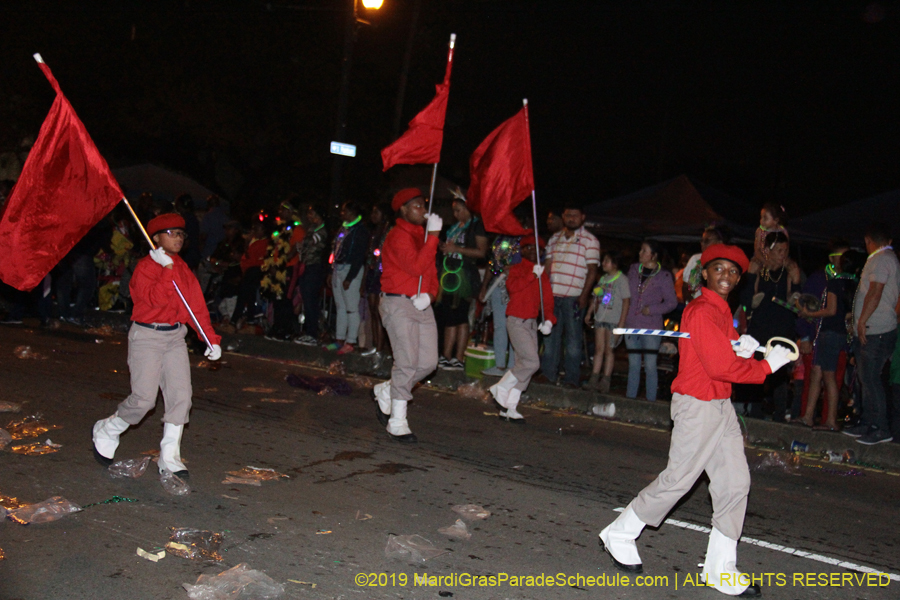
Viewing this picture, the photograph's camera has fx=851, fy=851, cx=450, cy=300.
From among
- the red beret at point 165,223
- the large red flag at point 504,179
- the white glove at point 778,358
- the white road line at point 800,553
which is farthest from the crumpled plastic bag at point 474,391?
the white glove at point 778,358

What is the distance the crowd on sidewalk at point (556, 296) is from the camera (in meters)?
8.58

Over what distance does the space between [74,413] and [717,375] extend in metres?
5.56

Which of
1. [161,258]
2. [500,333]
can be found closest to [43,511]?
A: [161,258]

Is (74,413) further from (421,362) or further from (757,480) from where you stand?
(757,480)

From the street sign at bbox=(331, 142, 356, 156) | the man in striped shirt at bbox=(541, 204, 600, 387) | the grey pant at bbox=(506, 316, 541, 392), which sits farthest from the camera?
the street sign at bbox=(331, 142, 356, 156)

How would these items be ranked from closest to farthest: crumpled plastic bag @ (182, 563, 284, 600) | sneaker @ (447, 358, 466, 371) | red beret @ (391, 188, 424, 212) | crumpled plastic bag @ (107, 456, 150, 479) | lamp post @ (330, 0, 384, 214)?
crumpled plastic bag @ (182, 563, 284, 600)
crumpled plastic bag @ (107, 456, 150, 479)
red beret @ (391, 188, 424, 212)
sneaker @ (447, 358, 466, 371)
lamp post @ (330, 0, 384, 214)

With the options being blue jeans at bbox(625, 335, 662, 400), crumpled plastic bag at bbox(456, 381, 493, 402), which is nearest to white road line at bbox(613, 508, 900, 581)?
blue jeans at bbox(625, 335, 662, 400)

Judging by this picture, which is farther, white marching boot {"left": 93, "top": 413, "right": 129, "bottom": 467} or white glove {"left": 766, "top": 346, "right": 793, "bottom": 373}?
white marching boot {"left": 93, "top": 413, "right": 129, "bottom": 467}

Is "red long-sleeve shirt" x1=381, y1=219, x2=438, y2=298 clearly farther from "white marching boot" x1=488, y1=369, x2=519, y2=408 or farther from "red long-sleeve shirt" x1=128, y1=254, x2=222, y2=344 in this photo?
"red long-sleeve shirt" x1=128, y1=254, x2=222, y2=344

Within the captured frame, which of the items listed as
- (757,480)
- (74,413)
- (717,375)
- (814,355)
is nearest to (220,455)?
(74,413)

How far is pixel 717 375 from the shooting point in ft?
14.2

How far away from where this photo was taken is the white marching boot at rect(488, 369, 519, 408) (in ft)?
27.4

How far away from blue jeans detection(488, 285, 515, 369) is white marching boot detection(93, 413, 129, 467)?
5.44 m

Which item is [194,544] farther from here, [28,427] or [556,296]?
[556,296]
